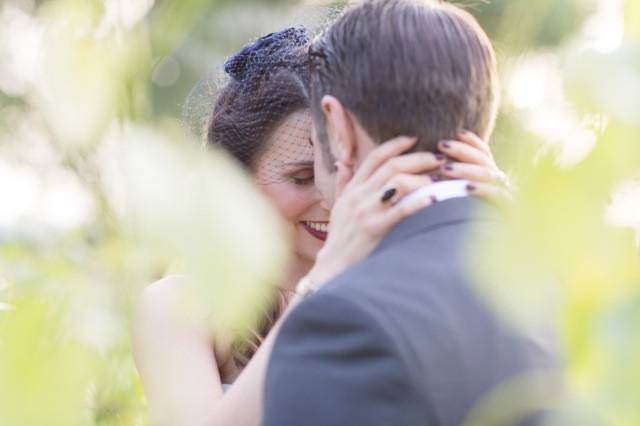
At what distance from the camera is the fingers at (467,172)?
1.67 metres

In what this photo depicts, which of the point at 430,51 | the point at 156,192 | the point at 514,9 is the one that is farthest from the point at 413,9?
the point at 156,192

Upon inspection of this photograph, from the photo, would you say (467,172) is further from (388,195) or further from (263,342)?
(263,342)

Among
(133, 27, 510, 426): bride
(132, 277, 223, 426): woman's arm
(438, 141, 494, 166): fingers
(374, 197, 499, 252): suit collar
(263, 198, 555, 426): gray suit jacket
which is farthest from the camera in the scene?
(132, 277, 223, 426): woman's arm

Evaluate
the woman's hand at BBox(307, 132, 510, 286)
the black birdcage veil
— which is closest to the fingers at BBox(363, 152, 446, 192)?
the woman's hand at BBox(307, 132, 510, 286)

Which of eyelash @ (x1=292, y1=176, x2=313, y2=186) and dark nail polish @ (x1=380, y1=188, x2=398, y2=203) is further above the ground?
dark nail polish @ (x1=380, y1=188, x2=398, y2=203)

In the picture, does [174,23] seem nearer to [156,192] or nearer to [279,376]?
[156,192]

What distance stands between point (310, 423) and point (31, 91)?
35.1 inches

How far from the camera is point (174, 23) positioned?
2.26ft

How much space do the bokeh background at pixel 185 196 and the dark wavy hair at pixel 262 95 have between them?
2.15 meters

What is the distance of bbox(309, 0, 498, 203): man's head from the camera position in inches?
67.9

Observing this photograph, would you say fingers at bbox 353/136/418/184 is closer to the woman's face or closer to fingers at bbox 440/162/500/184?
fingers at bbox 440/162/500/184

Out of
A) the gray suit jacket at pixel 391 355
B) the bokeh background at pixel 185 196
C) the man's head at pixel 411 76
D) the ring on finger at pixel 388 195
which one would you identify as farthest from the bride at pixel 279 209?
the bokeh background at pixel 185 196

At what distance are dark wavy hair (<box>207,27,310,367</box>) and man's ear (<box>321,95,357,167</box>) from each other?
44.3 inches

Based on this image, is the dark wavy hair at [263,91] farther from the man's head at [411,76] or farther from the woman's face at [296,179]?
the man's head at [411,76]
